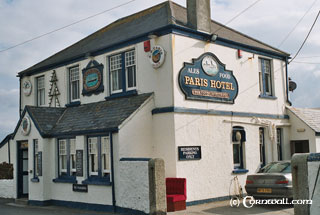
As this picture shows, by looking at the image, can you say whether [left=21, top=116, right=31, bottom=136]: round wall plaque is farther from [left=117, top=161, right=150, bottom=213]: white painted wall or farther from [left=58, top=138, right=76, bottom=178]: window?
[left=117, top=161, right=150, bottom=213]: white painted wall

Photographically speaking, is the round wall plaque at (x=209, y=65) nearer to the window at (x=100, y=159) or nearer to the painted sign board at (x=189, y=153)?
the painted sign board at (x=189, y=153)

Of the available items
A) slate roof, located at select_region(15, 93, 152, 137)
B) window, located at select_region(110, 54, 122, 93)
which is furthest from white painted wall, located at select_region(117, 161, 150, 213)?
window, located at select_region(110, 54, 122, 93)

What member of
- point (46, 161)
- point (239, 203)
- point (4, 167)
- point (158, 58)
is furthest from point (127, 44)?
point (4, 167)

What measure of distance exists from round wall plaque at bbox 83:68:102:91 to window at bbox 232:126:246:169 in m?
6.17

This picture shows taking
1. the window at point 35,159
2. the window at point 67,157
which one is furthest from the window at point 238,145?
the window at point 35,159

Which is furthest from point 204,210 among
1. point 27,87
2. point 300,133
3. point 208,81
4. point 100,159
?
point 27,87

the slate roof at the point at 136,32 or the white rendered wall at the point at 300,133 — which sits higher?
the slate roof at the point at 136,32

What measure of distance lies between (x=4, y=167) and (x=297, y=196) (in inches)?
648

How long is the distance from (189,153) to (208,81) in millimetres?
3122

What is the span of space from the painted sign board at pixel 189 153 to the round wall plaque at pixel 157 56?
127 inches

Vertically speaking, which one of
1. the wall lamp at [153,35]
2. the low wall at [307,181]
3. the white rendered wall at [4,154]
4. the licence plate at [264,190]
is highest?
the wall lamp at [153,35]

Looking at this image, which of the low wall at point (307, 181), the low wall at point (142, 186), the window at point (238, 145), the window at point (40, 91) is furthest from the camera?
the window at point (40, 91)

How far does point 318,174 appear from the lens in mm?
10695

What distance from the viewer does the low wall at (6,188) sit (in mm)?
20406
